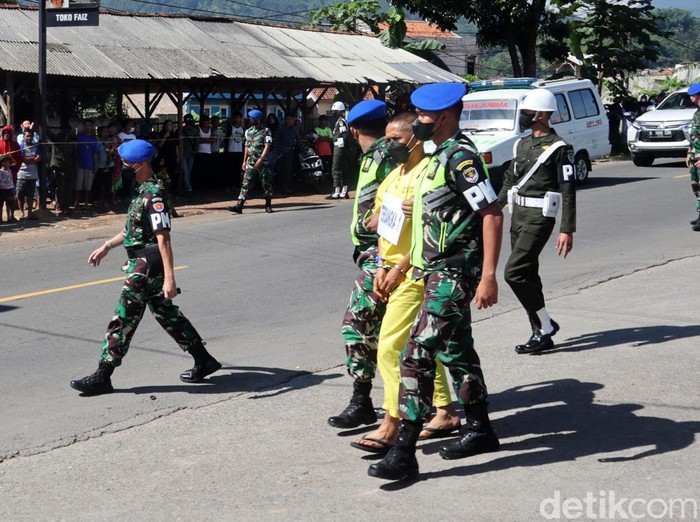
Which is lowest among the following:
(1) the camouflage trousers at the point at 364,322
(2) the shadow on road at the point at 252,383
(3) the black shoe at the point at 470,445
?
(2) the shadow on road at the point at 252,383

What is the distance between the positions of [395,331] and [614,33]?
33074mm

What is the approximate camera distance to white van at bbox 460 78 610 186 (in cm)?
1891

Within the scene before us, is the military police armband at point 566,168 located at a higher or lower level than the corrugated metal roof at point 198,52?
lower

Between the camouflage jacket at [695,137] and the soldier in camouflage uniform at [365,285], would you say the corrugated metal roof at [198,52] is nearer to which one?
the camouflage jacket at [695,137]

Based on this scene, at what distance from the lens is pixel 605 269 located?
11836 mm

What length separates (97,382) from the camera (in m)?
7.38

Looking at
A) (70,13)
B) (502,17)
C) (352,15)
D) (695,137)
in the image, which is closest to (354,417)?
(695,137)

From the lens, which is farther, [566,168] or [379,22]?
[379,22]

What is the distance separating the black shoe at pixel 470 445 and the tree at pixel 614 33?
31192mm

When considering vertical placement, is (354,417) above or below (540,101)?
below

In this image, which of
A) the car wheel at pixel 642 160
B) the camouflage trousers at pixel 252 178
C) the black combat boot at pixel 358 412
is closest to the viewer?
the black combat boot at pixel 358 412

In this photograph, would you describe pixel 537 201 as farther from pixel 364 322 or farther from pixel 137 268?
pixel 137 268

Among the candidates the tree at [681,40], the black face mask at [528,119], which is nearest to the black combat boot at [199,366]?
the black face mask at [528,119]

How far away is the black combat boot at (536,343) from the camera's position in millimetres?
8078
